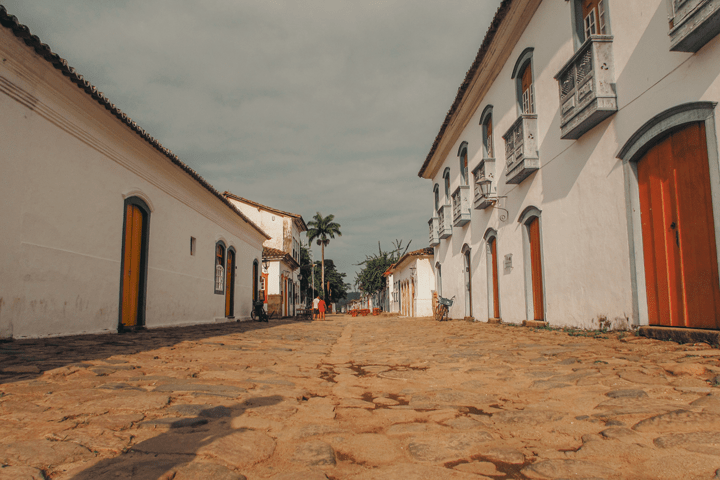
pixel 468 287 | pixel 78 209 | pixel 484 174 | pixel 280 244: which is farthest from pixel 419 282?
pixel 78 209

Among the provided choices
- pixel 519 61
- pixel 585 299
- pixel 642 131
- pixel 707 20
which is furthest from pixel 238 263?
pixel 707 20

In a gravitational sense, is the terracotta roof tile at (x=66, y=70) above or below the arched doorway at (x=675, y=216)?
above

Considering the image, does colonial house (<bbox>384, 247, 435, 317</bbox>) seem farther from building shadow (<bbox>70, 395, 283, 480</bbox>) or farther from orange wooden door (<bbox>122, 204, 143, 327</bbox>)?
building shadow (<bbox>70, 395, 283, 480</bbox>)

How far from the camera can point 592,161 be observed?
7418 mm

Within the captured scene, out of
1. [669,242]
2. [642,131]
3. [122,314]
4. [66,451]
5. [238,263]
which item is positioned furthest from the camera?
[238,263]

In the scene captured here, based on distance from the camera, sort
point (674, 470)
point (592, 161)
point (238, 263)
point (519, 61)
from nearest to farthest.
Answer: point (674, 470) → point (592, 161) → point (519, 61) → point (238, 263)

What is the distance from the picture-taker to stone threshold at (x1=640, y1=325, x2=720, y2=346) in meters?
4.73

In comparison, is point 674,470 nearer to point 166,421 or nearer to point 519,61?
point 166,421

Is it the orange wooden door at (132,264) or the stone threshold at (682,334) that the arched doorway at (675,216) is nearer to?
the stone threshold at (682,334)

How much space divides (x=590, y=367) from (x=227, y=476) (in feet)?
11.1

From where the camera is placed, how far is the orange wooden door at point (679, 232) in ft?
16.8

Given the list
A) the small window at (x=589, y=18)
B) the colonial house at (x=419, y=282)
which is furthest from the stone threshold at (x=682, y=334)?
the colonial house at (x=419, y=282)

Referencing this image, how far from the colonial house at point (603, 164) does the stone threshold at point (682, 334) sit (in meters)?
0.06

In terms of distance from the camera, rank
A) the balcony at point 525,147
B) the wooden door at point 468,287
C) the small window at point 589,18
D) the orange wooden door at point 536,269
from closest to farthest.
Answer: the small window at point 589,18 → the balcony at point 525,147 → the orange wooden door at point 536,269 → the wooden door at point 468,287
